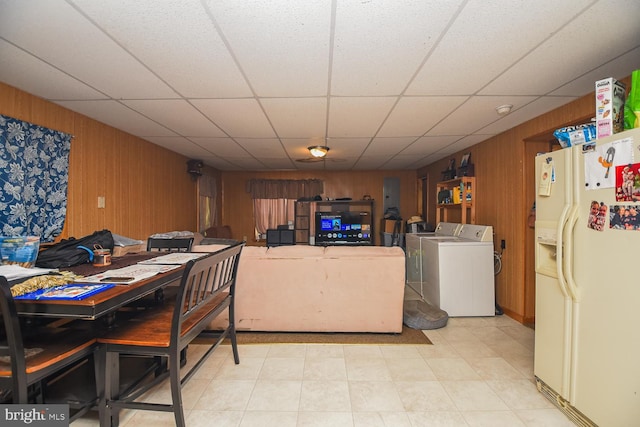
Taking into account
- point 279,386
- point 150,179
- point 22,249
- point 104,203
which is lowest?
point 279,386

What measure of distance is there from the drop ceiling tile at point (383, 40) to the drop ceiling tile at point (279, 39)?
92 millimetres

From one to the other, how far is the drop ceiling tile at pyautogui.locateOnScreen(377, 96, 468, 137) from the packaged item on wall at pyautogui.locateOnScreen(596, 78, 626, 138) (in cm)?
84

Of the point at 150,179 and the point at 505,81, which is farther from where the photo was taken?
the point at 150,179

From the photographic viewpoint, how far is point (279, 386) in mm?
1796

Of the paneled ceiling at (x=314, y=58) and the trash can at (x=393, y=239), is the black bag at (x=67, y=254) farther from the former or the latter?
the trash can at (x=393, y=239)

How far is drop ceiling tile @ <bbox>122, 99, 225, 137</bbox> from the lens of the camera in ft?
7.40

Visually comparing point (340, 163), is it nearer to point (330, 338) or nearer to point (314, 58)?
point (330, 338)

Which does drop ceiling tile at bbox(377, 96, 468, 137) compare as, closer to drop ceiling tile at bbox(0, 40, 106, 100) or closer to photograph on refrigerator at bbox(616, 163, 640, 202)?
photograph on refrigerator at bbox(616, 163, 640, 202)

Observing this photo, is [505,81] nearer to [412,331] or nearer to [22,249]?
[412,331]

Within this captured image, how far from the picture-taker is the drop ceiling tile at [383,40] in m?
1.22

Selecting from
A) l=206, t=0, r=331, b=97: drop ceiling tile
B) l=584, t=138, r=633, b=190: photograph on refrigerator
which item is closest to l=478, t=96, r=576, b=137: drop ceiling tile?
l=584, t=138, r=633, b=190: photograph on refrigerator

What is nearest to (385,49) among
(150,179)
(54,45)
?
(54,45)

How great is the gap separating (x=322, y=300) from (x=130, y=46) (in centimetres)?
222

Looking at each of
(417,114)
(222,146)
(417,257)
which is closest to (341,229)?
(417,257)
